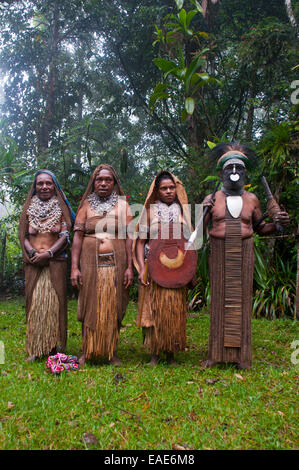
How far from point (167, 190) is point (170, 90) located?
23.7 ft


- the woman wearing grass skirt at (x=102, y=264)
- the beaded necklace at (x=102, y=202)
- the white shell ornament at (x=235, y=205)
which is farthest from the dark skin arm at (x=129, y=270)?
the white shell ornament at (x=235, y=205)

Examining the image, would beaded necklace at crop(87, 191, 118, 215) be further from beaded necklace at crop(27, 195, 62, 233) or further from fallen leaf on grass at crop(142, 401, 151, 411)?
fallen leaf on grass at crop(142, 401, 151, 411)

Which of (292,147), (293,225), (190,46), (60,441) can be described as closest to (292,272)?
(293,225)

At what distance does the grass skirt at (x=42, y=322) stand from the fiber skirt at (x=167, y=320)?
3.35 ft

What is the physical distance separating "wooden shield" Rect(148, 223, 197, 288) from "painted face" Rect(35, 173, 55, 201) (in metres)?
1.29

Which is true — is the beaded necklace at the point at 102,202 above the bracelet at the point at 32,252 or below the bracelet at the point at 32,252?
above

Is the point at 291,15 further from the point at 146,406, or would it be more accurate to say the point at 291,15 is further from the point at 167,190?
the point at 146,406

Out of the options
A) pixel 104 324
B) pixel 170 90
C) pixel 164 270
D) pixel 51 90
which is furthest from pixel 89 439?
pixel 51 90

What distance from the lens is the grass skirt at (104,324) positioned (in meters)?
3.95

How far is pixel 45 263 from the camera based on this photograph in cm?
423

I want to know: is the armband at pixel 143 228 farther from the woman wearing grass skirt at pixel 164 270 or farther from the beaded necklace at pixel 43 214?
the beaded necklace at pixel 43 214

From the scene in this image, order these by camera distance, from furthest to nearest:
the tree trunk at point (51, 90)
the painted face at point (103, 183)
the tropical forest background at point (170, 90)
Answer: the tree trunk at point (51, 90), the tropical forest background at point (170, 90), the painted face at point (103, 183)

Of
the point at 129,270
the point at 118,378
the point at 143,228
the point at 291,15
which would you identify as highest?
the point at 291,15

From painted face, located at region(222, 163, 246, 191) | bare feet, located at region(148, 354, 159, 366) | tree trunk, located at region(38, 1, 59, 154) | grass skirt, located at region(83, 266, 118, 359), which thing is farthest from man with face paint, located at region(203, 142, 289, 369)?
tree trunk, located at region(38, 1, 59, 154)
